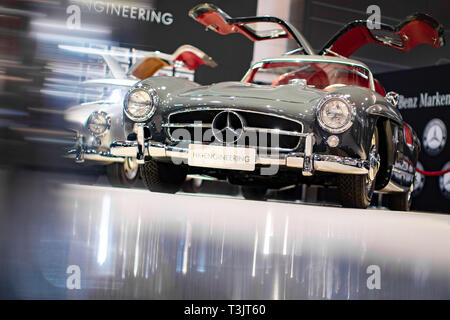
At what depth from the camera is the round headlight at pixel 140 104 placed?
4334mm

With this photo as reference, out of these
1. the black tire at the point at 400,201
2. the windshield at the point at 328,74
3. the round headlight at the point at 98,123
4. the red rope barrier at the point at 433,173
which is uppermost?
the windshield at the point at 328,74

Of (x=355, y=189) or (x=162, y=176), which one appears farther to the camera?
(x=162, y=176)

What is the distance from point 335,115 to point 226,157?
79cm

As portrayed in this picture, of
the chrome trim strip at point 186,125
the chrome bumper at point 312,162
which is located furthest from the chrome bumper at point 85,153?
the chrome bumper at point 312,162

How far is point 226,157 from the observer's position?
3.89 metres

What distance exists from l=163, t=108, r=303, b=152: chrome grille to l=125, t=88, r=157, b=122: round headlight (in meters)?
0.18

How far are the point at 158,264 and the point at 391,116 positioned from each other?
120 inches

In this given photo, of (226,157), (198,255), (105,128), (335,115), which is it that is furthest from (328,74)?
(198,255)

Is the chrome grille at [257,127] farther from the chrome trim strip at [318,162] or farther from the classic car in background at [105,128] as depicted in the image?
the classic car in background at [105,128]

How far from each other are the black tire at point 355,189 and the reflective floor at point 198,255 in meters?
0.79

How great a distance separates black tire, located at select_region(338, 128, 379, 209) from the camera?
4027 millimetres

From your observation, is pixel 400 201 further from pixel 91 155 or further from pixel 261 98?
pixel 91 155

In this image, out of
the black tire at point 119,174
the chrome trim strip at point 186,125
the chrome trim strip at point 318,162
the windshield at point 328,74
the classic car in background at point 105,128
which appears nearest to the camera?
the chrome trim strip at point 318,162

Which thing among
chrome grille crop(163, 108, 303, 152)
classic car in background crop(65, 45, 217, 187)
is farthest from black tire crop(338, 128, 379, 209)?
classic car in background crop(65, 45, 217, 187)
